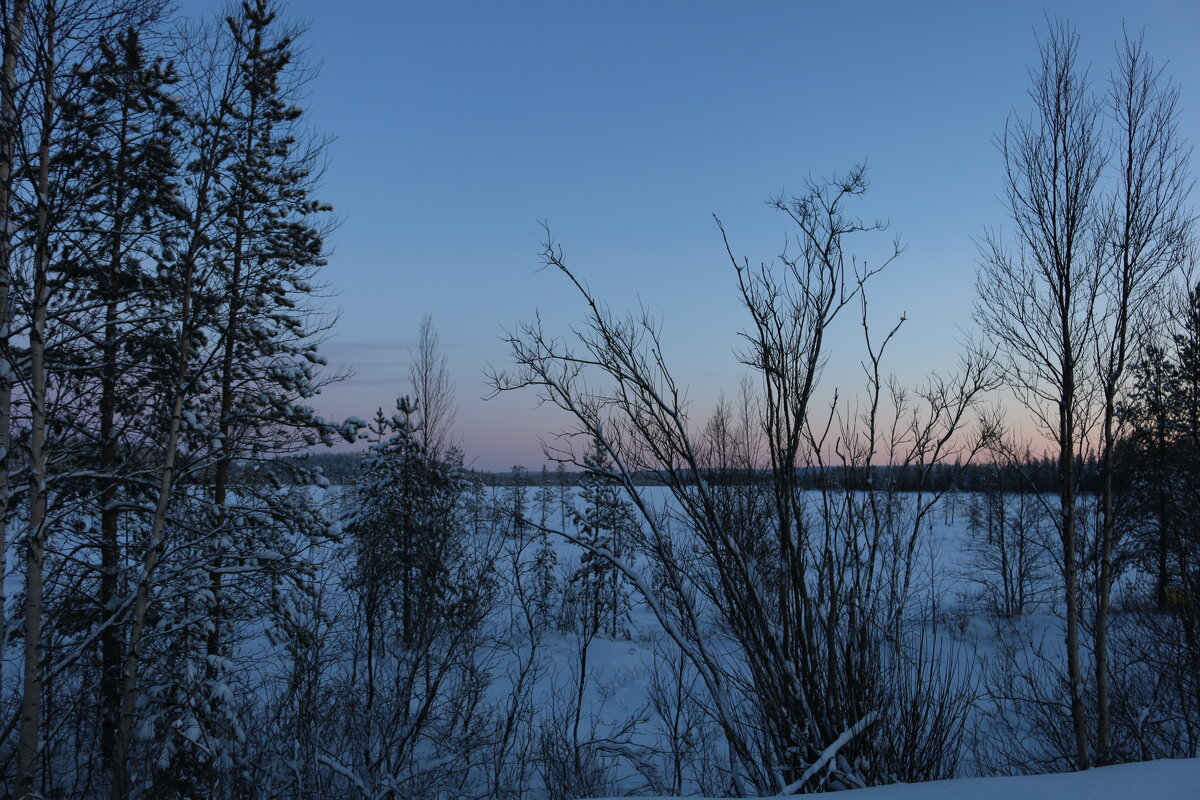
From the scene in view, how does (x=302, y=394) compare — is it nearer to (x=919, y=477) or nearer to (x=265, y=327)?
(x=265, y=327)

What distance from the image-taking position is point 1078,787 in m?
2.14

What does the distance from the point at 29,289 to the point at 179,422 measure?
225cm

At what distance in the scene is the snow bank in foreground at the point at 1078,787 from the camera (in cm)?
204

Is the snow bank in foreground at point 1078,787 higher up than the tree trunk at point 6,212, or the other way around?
the tree trunk at point 6,212

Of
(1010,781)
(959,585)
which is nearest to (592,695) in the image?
(1010,781)

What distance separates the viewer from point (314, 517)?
31.8 ft

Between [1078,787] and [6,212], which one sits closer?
[1078,787]

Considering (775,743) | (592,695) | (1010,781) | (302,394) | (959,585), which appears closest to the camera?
(1010,781)

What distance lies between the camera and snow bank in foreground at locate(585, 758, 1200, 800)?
6.71 feet

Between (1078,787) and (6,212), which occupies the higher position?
(6,212)

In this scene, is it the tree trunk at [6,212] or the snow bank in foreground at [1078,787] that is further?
the tree trunk at [6,212]

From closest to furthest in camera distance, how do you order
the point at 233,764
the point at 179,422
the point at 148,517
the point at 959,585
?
the point at 179,422
the point at 233,764
the point at 148,517
the point at 959,585

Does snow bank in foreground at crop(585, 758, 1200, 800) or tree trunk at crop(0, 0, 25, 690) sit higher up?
tree trunk at crop(0, 0, 25, 690)

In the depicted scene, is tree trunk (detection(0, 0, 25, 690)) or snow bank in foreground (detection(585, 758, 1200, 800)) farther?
tree trunk (detection(0, 0, 25, 690))
